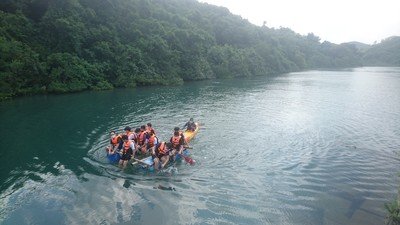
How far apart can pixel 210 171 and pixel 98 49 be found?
34714 millimetres

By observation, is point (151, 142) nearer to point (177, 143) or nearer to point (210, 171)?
point (177, 143)

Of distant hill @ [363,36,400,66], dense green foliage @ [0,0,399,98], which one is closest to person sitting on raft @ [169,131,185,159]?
dense green foliage @ [0,0,399,98]

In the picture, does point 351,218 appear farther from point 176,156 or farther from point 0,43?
point 0,43

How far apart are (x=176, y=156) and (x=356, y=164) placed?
8.98 metres

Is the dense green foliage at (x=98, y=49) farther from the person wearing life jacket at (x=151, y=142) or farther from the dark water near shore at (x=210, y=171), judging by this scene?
the person wearing life jacket at (x=151, y=142)

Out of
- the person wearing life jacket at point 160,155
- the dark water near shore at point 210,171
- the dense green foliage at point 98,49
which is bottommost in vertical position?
the dark water near shore at point 210,171

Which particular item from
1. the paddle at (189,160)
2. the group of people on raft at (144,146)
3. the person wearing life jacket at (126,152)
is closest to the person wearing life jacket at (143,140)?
the group of people on raft at (144,146)

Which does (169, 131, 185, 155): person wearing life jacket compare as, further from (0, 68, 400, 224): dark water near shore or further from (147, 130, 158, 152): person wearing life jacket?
(147, 130, 158, 152): person wearing life jacket

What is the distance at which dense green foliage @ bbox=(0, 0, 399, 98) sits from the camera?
35.3 meters

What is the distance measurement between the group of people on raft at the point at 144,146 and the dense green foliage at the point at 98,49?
21.8 meters

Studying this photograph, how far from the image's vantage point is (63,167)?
1478cm

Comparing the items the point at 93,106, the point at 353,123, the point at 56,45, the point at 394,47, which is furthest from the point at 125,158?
the point at 394,47

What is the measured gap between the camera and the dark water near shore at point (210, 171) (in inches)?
432

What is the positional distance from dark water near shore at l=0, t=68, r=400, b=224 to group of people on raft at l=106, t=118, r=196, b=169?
0.61m
